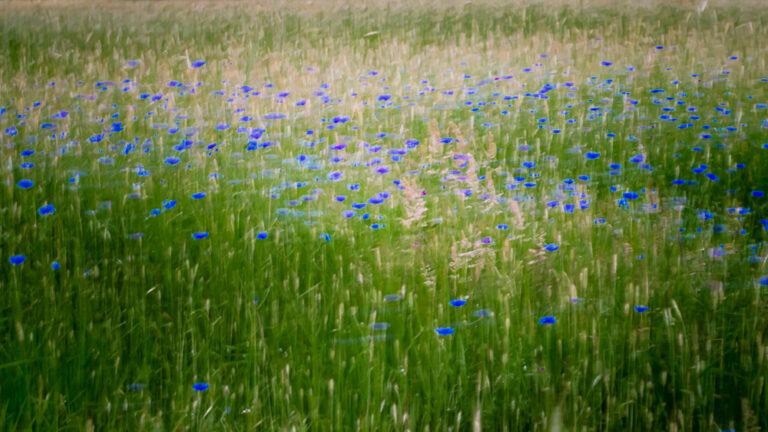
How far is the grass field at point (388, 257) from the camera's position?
1805 millimetres

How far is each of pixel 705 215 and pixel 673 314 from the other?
89cm

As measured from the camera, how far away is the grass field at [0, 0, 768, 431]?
5.92 ft

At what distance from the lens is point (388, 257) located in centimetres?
248

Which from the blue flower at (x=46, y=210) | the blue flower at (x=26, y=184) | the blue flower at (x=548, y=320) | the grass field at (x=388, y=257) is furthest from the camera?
the blue flower at (x=26, y=184)

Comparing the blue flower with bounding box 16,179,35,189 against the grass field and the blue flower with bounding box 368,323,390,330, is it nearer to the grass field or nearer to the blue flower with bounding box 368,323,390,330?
the grass field

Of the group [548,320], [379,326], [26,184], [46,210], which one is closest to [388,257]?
[379,326]

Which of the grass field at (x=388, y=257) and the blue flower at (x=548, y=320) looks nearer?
the grass field at (x=388, y=257)

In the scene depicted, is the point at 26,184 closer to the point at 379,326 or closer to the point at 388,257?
the point at 388,257

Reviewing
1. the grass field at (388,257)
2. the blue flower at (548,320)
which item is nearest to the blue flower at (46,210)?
the grass field at (388,257)

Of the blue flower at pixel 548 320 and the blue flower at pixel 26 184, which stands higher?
the blue flower at pixel 26 184

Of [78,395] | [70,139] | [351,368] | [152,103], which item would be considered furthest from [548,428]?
[152,103]

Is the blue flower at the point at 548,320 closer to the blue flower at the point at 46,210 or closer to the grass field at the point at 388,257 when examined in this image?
the grass field at the point at 388,257

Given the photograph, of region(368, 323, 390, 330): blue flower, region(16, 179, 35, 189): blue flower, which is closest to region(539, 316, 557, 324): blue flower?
region(368, 323, 390, 330): blue flower

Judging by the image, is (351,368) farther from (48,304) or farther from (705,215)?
(705,215)
